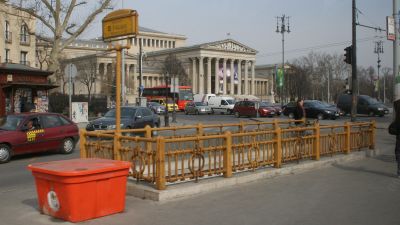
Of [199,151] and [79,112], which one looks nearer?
[199,151]

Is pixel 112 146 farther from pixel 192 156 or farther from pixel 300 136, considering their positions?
pixel 300 136

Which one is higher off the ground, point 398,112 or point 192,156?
point 398,112

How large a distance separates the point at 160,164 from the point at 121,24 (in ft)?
11.0

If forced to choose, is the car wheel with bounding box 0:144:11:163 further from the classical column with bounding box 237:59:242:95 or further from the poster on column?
the classical column with bounding box 237:59:242:95

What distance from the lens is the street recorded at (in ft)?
Answer: 23.2

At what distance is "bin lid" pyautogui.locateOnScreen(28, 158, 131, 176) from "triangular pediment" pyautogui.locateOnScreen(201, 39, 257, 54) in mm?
116087

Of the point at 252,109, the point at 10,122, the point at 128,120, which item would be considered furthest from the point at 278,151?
the point at 252,109

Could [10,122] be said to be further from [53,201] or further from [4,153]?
[53,201]

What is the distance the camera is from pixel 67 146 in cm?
1686

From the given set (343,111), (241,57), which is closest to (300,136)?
(343,111)

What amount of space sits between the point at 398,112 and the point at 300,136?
2363 mm

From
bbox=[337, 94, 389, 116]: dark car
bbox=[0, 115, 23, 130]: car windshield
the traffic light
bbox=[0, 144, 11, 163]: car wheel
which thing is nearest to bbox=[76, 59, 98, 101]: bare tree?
bbox=[337, 94, 389, 116]: dark car

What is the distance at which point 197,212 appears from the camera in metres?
7.48

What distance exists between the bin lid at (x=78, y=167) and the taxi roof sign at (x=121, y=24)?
3251mm
